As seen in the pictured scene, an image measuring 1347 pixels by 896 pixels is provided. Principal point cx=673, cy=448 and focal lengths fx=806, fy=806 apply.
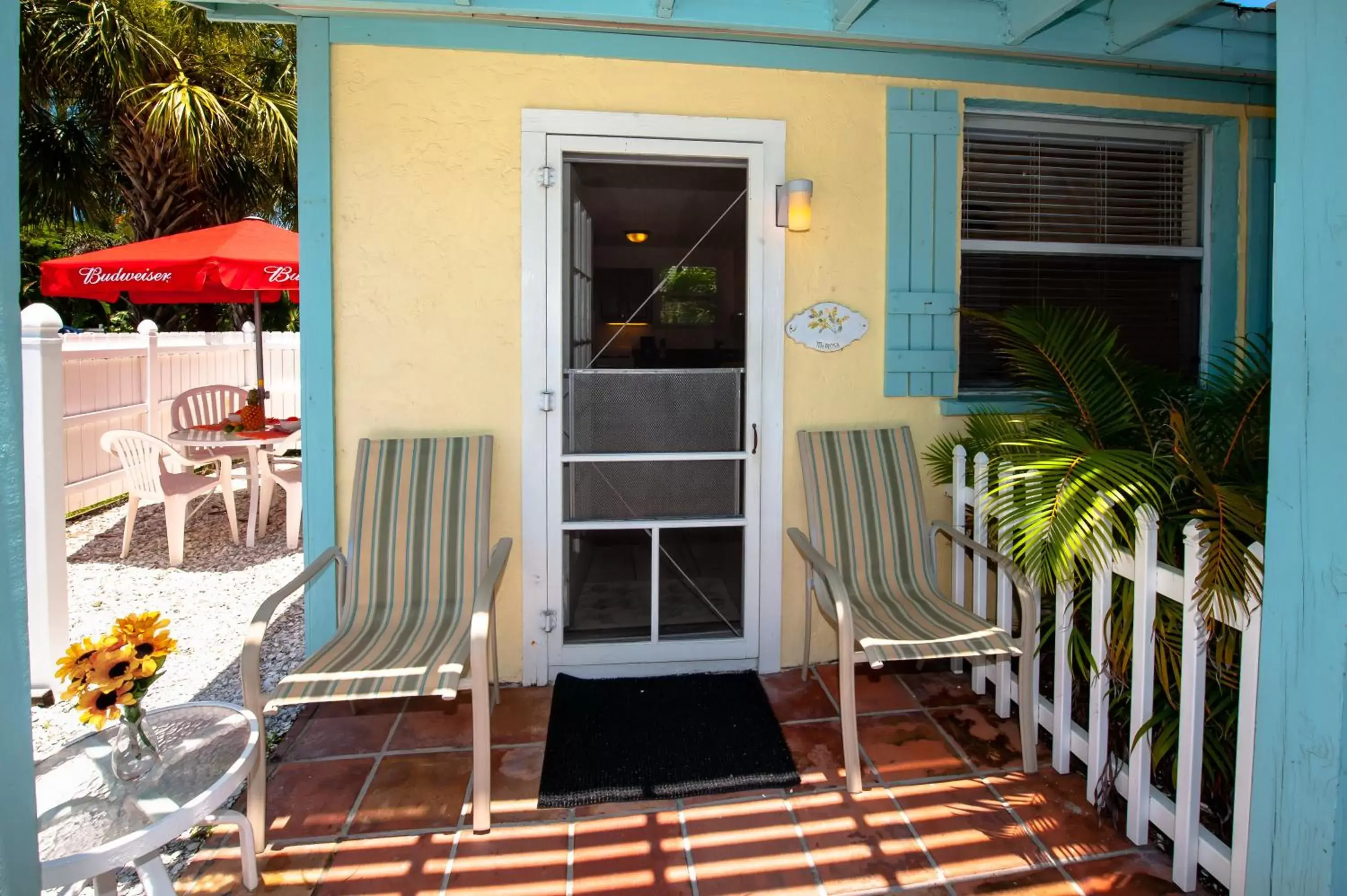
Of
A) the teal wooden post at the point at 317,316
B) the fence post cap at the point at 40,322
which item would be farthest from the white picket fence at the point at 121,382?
the teal wooden post at the point at 317,316

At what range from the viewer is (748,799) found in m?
2.59

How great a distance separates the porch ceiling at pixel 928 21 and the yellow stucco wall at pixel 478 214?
16 centimetres

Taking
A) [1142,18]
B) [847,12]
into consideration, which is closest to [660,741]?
[847,12]

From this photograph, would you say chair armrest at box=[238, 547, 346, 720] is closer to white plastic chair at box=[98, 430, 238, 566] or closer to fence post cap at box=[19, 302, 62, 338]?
fence post cap at box=[19, 302, 62, 338]

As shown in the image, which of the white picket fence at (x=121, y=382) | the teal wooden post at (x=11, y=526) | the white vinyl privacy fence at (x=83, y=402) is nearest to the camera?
the teal wooden post at (x=11, y=526)

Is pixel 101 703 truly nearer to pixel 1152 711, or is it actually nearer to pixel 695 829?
pixel 695 829

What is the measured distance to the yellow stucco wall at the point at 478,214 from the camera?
3.21 metres

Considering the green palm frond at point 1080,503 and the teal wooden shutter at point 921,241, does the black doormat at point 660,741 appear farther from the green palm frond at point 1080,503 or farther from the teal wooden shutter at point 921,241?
the teal wooden shutter at point 921,241

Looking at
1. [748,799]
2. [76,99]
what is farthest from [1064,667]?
[76,99]

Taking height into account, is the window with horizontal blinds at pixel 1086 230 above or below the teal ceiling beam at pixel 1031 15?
below

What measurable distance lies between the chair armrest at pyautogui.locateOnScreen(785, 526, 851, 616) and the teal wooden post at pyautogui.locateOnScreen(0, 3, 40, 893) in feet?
6.90

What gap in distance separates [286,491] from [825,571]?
14.8 feet

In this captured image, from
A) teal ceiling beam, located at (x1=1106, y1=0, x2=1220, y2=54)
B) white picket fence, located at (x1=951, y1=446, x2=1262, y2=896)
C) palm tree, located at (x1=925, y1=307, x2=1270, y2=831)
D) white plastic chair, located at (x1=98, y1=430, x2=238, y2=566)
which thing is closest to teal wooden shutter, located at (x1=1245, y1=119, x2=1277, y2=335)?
teal ceiling beam, located at (x1=1106, y1=0, x2=1220, y2=54)

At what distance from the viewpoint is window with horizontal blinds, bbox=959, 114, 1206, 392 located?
3727mm
